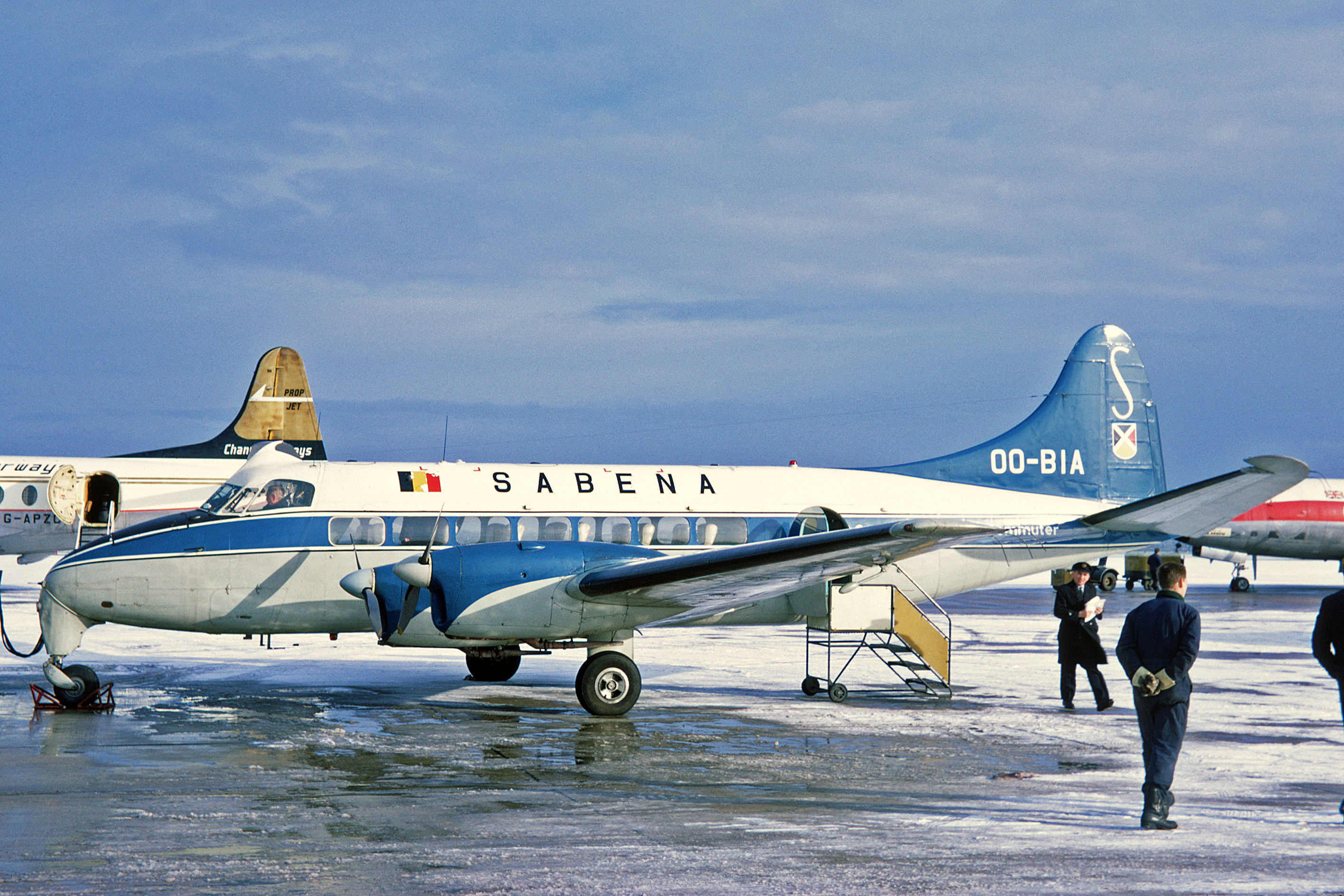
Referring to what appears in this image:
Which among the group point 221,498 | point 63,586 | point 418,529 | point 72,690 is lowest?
point 72,690

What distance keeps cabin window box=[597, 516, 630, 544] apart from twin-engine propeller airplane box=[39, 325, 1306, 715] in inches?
0.8

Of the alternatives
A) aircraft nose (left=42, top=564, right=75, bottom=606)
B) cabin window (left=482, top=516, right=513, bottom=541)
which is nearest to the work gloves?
cabin window (left=482, top=516, right=513, bottom=541)

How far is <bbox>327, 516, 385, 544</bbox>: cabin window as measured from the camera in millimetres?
14812

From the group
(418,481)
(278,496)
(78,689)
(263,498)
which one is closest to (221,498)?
(263,498)

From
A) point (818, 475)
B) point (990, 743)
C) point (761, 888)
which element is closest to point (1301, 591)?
point (818, 475)

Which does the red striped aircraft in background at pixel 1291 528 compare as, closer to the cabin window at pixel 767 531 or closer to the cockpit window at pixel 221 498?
the cabin window at pixel 767 531

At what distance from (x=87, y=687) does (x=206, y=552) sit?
198 cm

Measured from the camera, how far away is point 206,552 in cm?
1435

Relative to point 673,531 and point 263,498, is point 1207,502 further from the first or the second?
point 263,498

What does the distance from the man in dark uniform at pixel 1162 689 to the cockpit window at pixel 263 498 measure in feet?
33.8

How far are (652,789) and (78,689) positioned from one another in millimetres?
7822

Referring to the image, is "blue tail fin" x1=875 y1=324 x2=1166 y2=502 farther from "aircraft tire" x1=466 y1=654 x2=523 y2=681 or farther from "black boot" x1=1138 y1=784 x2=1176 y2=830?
"black boot" x1=1138 y1=784 x2=1176 y2=830

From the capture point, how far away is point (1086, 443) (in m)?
18.8

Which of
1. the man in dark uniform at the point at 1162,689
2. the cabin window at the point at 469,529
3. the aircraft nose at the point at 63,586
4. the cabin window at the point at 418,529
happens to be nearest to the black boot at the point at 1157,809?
the man in dark uniform at the point at 1162,689
